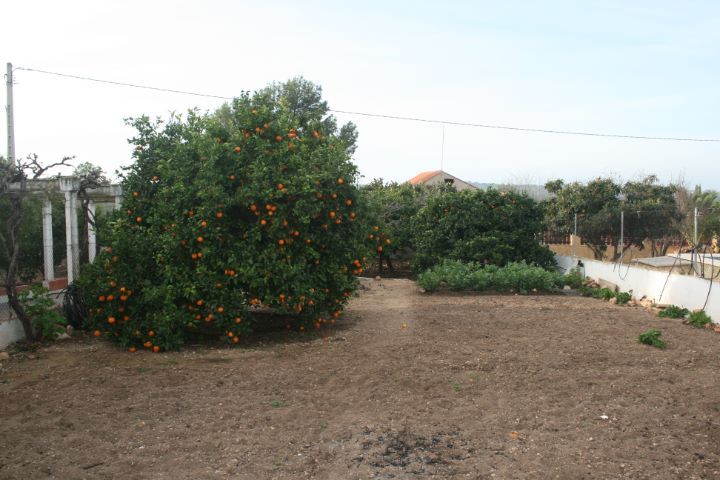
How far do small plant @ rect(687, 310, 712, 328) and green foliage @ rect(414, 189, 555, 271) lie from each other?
251 inches

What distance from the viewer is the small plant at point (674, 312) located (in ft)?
33.6

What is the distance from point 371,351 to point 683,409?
11.3 feet

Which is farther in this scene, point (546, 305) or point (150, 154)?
point (546, 305)

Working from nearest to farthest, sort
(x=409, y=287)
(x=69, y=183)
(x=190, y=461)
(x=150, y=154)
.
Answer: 1. (x=190, y=461)
2. (x=150, y=154)
3. (x=69, y=183)
4. (x=409, y=287)

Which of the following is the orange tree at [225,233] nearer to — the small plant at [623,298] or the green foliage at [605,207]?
the small plant at [623,298]

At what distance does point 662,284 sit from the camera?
37.2 ft

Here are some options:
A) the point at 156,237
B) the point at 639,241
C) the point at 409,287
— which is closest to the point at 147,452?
the point at 156,237

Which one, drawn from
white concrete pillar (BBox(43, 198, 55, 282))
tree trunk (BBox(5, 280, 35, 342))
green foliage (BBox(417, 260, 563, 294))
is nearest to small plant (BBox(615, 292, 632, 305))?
green foliage (BBox(417, 260, 563, 294))

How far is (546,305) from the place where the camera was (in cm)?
1184

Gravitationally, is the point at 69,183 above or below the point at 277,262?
above

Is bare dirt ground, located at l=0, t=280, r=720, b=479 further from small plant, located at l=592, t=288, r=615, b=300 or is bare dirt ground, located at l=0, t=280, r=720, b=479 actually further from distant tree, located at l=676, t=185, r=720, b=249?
distant tree, located at l=676, t=185, r=720, b=249

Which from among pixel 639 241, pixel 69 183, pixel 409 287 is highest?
pixel 69 183

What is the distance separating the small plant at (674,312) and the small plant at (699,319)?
439 mm

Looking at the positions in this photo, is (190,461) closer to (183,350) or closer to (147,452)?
(147,452)
